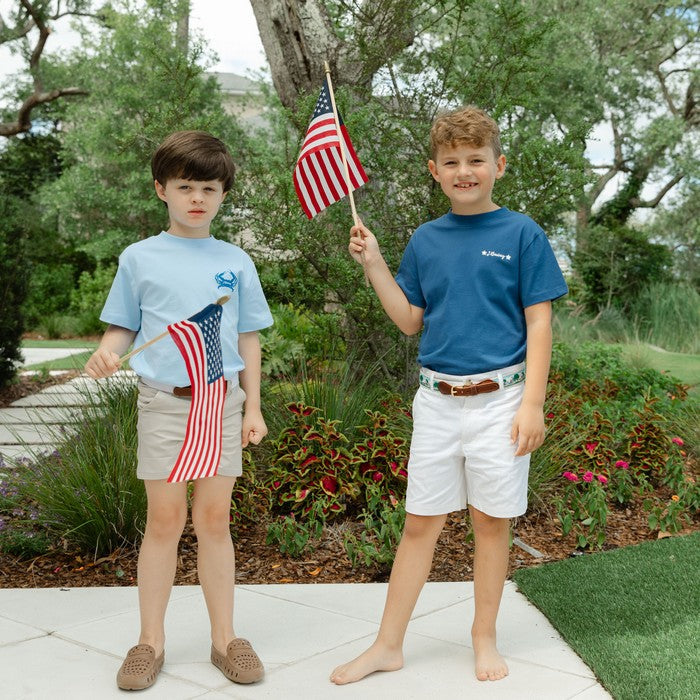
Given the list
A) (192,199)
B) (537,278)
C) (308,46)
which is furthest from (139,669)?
(308,46)

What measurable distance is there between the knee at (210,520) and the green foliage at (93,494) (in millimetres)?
1350

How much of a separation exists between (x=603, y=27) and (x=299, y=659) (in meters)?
18.5

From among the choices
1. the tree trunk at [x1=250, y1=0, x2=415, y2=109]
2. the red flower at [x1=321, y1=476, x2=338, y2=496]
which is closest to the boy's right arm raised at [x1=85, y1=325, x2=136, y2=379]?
the red flower at [x1=321, y1=476, x2=338, y2=496]

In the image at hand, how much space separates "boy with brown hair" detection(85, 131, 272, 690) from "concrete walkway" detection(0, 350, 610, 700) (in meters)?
0.14

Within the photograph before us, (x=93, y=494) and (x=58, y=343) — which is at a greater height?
(x=93, y=494)

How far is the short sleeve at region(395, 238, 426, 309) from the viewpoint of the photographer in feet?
10.3

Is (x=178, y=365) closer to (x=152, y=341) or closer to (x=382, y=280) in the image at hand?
(x=152, y=341)

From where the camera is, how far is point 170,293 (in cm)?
287

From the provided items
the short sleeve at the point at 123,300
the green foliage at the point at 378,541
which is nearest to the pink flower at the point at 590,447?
the green foliage at the point at 378,541

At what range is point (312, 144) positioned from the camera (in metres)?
3.36

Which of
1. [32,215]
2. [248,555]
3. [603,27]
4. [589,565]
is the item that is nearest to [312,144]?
[248,555]

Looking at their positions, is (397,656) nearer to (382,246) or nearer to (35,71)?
(382,246)

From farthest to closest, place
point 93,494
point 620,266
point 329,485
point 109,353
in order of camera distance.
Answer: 1. point 620,266
2. point 329,485
3. point 93,494
4. point 109,353

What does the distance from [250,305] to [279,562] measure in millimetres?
1752
